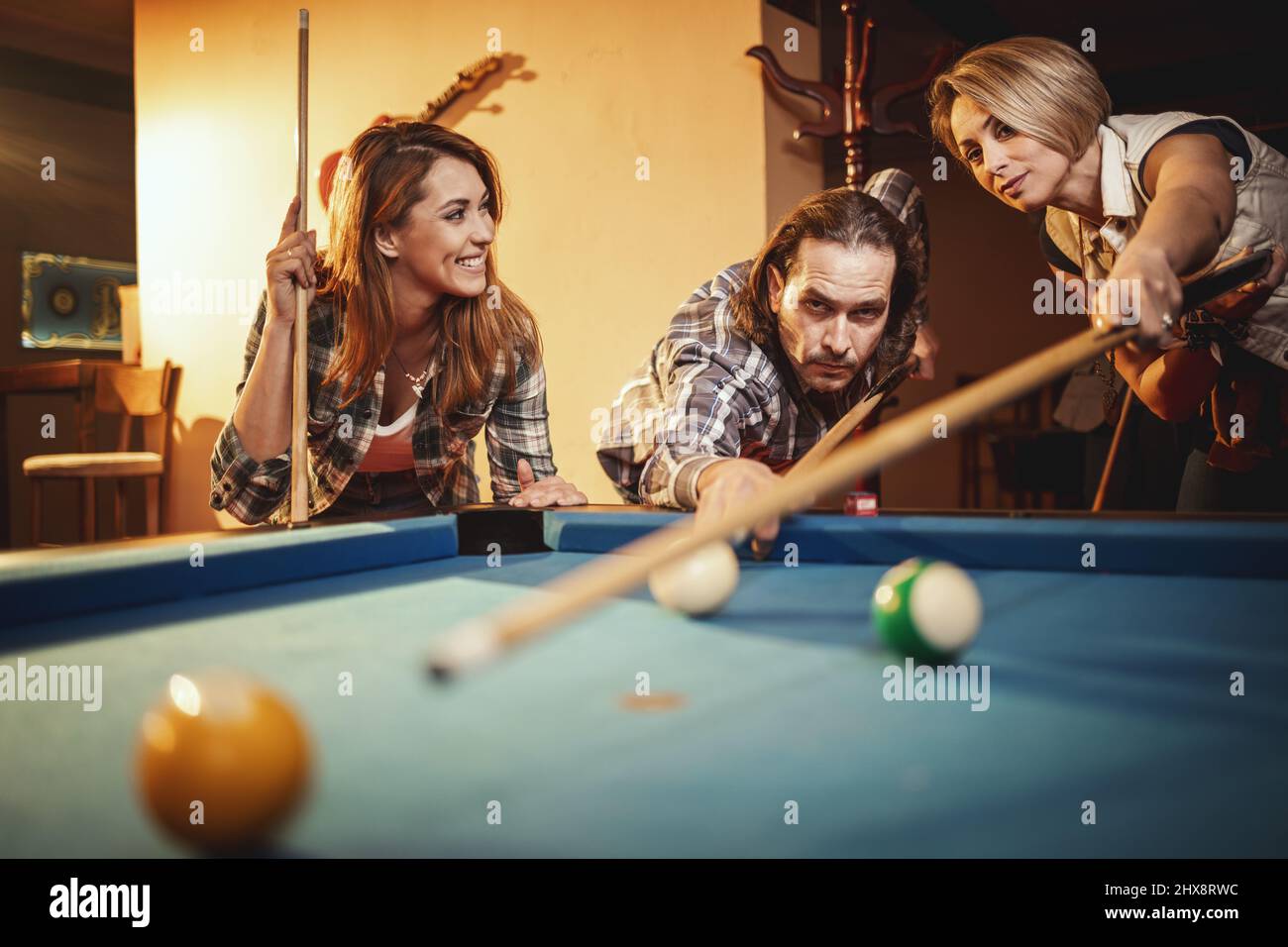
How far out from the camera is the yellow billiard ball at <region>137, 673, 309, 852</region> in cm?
67

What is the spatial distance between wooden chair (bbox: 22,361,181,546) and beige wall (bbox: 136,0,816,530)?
7.8 inches

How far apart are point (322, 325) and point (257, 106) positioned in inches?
121

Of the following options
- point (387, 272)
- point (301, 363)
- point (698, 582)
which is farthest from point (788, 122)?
point (698, 582)

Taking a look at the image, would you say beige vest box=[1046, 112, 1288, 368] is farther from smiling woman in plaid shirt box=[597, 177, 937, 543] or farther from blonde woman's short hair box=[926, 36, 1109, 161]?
smiling woman in plaid shirt box=[597, 177, 937, 543]

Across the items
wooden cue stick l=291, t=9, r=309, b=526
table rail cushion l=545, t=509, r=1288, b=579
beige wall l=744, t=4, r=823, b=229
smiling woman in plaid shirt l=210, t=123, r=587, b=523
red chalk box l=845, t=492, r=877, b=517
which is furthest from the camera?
beige wall l=744, t=4, r=823, b=229

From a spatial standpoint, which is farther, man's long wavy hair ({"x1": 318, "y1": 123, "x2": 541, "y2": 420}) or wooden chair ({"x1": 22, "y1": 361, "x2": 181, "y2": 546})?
wooden chair ({"x1": 22, "y1": 361, "x2": 181, "y2": 546})

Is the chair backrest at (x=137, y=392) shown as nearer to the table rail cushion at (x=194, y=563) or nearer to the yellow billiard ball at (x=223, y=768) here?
the table rail cushion at (x=194, y=563)

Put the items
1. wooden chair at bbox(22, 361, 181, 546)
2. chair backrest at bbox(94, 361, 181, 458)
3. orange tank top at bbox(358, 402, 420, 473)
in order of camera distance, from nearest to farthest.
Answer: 1. orange tank top at bbox(358, 402, 420, 473)
2. wooden chair at bbox(22, 361, 181, 546)
3. chair backrest at bbox(94, 361, 181, 458)

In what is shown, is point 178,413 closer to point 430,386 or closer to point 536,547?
point 430,386

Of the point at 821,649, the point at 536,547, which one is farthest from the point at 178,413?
the point at 821,649

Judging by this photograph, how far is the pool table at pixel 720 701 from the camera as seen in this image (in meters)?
0.68

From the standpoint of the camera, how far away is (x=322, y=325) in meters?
2.59

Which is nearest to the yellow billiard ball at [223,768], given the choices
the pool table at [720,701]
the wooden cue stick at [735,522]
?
the pool table at [720,701]

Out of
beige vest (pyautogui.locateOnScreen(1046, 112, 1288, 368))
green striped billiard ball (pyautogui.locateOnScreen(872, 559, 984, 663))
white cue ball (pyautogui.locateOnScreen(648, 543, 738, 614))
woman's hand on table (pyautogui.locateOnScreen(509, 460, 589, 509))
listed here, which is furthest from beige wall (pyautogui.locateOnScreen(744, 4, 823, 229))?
green striped billiard ball (pyautogui.locateOnScreen(872, 559, 984, 663))
